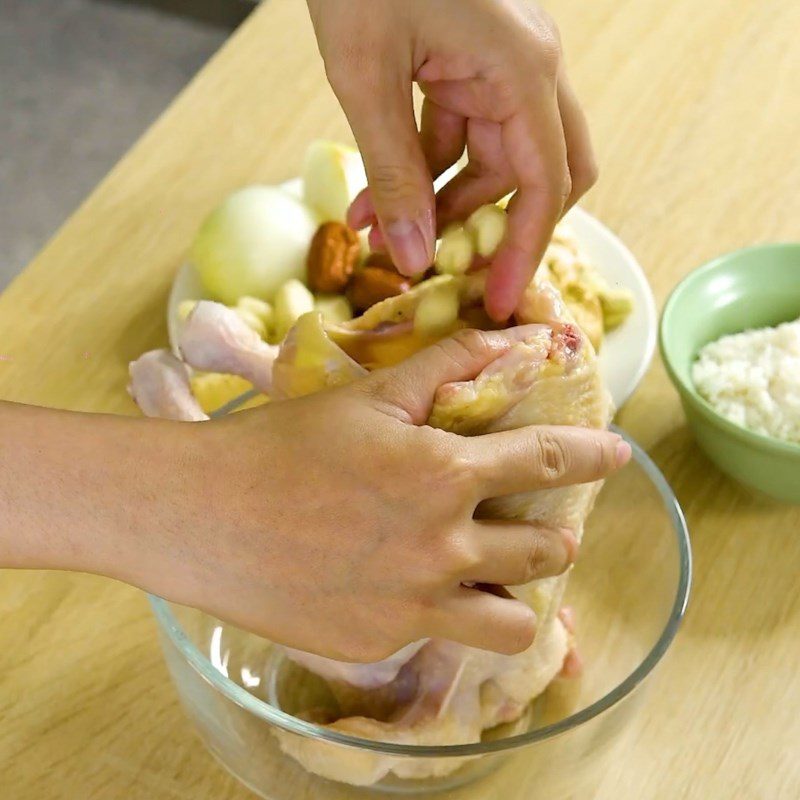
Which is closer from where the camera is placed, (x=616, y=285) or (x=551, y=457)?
(x=551, y=457)

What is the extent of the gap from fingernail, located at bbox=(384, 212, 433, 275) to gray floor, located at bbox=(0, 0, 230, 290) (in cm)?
170

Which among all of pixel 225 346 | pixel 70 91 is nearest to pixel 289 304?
pixel 225 346

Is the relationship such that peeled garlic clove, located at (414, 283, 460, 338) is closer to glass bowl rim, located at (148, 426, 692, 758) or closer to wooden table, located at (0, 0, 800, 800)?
glass bowl rim, located at (148, 426, 692, 758)

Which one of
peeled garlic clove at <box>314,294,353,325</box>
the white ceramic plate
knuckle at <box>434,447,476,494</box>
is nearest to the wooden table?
the white ceramic plate

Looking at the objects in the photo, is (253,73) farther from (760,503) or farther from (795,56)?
(760,503)

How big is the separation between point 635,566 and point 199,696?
322 mm

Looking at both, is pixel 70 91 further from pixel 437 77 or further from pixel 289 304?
pixel 437 77

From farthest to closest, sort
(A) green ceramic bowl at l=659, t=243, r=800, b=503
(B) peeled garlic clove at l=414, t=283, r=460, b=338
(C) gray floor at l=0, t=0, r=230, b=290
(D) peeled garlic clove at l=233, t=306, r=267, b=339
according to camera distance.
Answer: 1. (C) gray floor at l=0, t=0, r=230, b=290
2. (D) peeled garlic clove at l=233, t=306, r=267, b=339
3. (A) green ceramic bowl at l=659, t=243, r=800, b=503
4. (B) peeled garlic clove at l=414, t=283, r=460, b=338

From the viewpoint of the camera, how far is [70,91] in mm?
2570

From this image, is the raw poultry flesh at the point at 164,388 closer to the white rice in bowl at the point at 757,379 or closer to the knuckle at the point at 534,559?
the knuckle at the point at 534,559

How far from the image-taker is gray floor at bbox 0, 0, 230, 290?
236 centimetres

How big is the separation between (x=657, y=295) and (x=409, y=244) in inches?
17.3

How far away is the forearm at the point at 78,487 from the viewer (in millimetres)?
553

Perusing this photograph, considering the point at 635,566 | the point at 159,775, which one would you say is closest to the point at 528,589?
the point at 635,566
